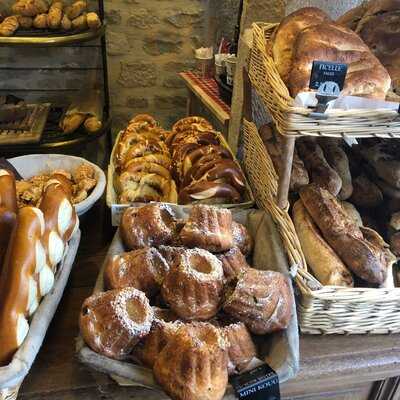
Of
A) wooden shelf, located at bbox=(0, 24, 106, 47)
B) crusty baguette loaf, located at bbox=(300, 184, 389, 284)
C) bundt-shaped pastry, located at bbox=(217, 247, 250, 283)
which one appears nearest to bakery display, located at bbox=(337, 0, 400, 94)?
crusty baguette loaf, located at bbox=(300, 184, 389, 284)

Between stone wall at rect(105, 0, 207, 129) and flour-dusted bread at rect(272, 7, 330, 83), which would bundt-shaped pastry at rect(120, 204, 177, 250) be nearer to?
flour-dusted bread at rect(272, 7, 330, 83)

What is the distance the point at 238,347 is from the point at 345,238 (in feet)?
1.17

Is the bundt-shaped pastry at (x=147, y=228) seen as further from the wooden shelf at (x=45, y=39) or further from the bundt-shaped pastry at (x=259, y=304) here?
the wooden shelf at (x=45, y=39)

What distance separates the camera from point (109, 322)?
2.39 feet

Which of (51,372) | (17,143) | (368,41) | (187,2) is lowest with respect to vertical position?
(17,143)

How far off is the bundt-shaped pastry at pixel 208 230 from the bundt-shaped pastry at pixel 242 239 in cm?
6

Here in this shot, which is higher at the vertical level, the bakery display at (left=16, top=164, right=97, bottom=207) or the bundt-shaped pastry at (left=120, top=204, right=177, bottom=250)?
the bundt-shaped pastry at (left=120, top=204, right=177, bottom=250)

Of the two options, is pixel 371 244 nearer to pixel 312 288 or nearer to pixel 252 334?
pixel 312 288

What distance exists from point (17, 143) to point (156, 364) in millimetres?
1643

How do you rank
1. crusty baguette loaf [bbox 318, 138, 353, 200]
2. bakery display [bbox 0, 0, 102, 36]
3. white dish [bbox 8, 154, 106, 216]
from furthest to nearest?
bakery display [bbox 0, 0, 102, 36]
white dish [bbox 8, 154, 106, 216]
crusty baguette loaf [bbox 318, 138, 353, 200]

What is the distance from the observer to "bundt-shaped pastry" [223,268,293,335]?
2.53ft

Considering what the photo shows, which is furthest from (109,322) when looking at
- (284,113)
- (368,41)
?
(368,41)

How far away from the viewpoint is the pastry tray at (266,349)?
71cm

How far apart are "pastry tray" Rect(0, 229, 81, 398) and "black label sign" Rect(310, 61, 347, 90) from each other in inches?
23.6
